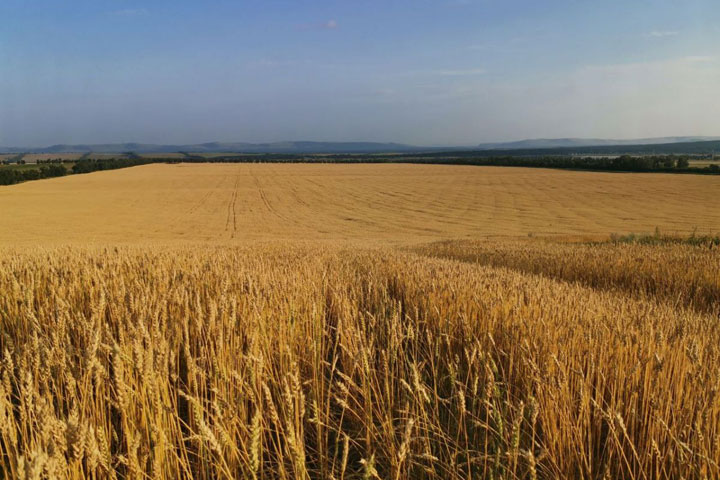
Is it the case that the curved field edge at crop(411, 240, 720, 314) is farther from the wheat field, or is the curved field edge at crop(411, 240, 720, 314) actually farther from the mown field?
the wheat field

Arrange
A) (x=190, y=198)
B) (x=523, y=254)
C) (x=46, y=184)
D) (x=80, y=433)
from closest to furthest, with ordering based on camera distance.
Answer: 1. (x=80, y=433)
2. (x=523, y=254)
3. (x=190, y=198)
4. (x=46, y=184)

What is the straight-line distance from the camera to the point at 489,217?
123 ft

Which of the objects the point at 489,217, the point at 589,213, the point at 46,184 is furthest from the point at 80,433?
the point at 46,184

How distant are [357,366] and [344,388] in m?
0.75

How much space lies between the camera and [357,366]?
7.93ft

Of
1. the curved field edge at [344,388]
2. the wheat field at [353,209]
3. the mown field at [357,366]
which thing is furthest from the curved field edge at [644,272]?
the wheat field at [353,209]

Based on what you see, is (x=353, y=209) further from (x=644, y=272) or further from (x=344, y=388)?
(x=344, y=388)

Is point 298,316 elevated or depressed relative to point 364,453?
elevated

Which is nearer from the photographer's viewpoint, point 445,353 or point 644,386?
point 644,386

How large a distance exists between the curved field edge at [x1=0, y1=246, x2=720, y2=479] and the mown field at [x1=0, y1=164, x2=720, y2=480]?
2 centimetres

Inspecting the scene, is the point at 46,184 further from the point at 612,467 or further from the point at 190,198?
the point at 612,467

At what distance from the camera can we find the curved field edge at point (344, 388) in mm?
1795

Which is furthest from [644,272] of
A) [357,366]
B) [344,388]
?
[344,388]

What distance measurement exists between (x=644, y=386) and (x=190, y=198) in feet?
172
